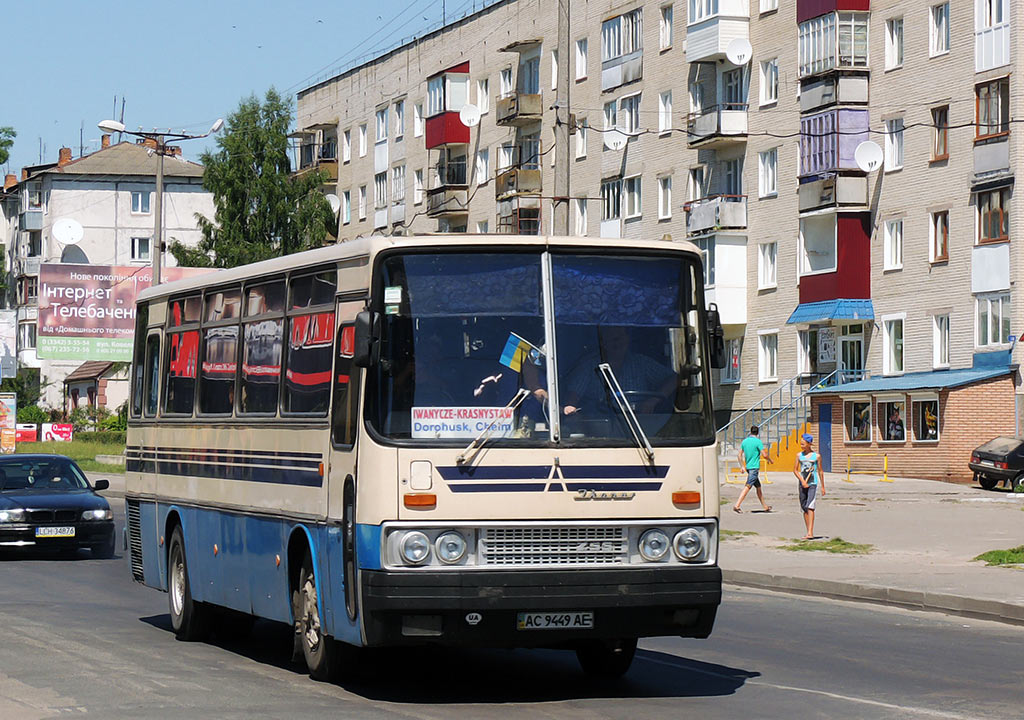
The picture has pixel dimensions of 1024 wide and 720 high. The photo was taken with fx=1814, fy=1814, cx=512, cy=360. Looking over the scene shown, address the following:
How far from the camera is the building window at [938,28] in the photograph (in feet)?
162

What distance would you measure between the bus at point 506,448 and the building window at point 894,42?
138ft

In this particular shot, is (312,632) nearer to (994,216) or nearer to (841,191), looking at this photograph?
(994,216)

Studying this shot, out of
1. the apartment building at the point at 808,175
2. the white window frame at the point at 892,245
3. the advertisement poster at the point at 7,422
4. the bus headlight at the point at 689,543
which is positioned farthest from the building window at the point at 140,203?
the bus headlight at the point at 689,543

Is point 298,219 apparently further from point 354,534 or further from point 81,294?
point 354,534

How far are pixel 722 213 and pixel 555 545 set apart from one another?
48349 mm

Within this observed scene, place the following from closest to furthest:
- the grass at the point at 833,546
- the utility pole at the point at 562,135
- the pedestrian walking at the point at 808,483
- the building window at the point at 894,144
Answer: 1. the grass at the point at 833,546
2. the utility pole at the point at 562,135
3. the pedestrian walking at the point at 808,483
4. the building window at the point at 894,144

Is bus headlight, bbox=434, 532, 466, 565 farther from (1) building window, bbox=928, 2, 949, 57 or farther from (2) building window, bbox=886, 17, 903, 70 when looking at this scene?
(2) building window, bbox=886, 17, 903, 70

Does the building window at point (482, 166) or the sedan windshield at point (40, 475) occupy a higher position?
the building window at point (482, 166)

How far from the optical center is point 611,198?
65.1m

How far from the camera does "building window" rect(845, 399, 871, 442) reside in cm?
5122

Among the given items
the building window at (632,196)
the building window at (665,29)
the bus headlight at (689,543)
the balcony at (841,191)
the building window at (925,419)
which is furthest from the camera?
the building window at (632,196)

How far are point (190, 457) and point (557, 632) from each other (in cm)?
486

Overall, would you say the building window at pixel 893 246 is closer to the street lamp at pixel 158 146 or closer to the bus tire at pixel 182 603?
the street lamp at pixel 158 146

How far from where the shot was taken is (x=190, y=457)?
1420cm
